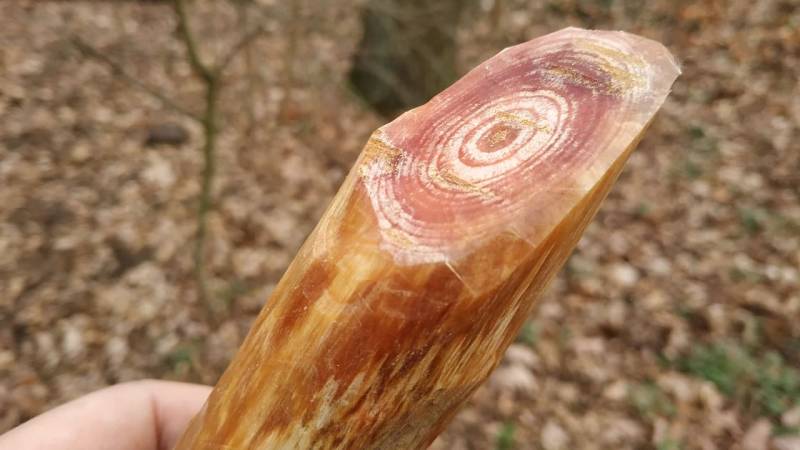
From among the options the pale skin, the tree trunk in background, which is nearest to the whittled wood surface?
the pale skin

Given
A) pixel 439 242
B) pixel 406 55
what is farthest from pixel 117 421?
pixel 406 55

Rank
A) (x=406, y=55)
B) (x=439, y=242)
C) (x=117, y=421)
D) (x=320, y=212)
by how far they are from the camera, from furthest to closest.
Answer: (x=406, y=55) → (x=320, y=212) → (x=117, y=421) → (x=439, y=242)

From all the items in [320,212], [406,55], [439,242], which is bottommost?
[320,212]

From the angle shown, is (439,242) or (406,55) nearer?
(439,242)

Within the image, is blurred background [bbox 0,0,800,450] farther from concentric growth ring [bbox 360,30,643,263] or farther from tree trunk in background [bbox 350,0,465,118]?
concentric growth ring [bbox 360,30,643,263]

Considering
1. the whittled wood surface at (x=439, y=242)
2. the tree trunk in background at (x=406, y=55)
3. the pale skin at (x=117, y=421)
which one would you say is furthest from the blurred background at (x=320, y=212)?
the whittled wood surface at (x=439, y=242)

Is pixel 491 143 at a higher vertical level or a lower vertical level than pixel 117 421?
higher

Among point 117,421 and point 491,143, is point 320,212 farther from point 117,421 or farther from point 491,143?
point 491,143

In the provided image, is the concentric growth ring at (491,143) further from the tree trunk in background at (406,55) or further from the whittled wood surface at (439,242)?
the tree trunk in background at (406,55)
